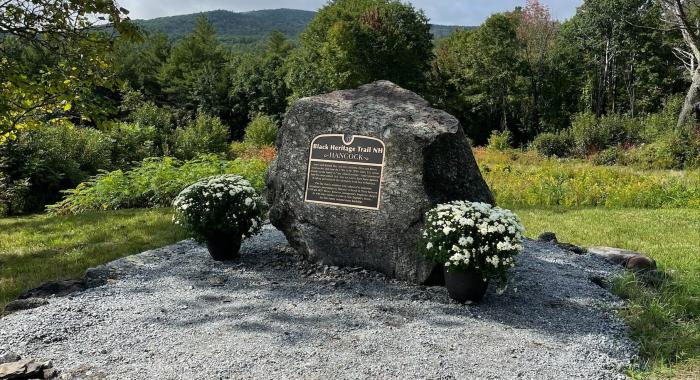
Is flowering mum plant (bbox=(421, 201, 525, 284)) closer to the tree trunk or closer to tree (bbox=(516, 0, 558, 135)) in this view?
the tree trunk

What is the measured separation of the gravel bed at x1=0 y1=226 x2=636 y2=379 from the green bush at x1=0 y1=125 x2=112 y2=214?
8324mm

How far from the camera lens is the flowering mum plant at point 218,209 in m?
6.43

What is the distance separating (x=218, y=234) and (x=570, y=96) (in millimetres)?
34121

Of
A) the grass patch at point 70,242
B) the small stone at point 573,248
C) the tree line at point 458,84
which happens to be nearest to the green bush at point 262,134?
the tree line at point 458,84

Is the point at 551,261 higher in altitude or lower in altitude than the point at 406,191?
lower

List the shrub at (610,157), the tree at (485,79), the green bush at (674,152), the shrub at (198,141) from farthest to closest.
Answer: the tree at (485,79) < the shrub at (610,157) < the shrub at (198,141) < the green bush at (674,152)

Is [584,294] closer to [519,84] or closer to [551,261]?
[551,261]

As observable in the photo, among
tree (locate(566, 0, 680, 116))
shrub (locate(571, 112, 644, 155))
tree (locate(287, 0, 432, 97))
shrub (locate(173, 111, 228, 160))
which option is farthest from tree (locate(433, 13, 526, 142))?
shrub (locate(173, 111, 228, 160))

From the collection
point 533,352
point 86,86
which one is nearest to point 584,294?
point 533,352

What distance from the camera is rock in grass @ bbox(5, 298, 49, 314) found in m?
5.08

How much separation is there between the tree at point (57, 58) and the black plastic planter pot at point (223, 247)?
2.28m

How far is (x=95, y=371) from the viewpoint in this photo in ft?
12.6

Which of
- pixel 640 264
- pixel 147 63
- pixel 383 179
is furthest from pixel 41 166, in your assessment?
pixel 147 63

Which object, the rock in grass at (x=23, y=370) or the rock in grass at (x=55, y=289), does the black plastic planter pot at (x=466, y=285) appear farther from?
the rock in grass at (x=55, y=289)
